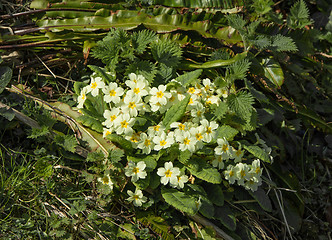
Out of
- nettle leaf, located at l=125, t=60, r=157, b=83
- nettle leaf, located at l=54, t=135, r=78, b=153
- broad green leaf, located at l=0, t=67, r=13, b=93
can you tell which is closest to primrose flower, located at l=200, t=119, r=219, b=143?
nettle leaf, located at l=125, t=60, r=157, b=83

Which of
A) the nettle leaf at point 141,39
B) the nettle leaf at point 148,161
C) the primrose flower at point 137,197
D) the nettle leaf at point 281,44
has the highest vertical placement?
the nettle leaf at point 141,39

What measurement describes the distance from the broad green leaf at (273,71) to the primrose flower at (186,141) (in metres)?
1.26

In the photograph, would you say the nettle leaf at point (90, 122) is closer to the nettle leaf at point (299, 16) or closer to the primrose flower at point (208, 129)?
the primrose flower at point (208, 129)

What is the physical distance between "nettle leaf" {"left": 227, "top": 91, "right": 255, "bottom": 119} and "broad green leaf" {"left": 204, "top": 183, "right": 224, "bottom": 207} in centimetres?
58

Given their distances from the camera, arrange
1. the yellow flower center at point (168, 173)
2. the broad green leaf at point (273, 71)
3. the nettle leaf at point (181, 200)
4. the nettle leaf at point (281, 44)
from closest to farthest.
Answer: the nettle leaf at point (181, 200)
the yellow flower center at point (168, 173)
the nettle leaf at point (281, 44)
the broad green leaf at point (273, 71)

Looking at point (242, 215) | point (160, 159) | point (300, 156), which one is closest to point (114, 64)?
point (160, 159)

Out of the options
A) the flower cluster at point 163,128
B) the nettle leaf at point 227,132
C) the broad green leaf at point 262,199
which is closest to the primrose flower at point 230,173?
the flower cluster at point 163,128

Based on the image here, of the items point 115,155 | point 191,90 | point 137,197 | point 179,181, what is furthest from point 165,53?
point 137,197

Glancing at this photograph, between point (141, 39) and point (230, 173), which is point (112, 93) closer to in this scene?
point (141, 39)

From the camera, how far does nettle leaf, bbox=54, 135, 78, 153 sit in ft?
8.95

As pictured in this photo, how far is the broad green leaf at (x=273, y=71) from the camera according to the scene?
3.36 m

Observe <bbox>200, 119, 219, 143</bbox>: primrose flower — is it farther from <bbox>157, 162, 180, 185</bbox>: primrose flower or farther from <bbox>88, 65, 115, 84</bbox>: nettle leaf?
<bbox>88, 65, 115, 84</bbox>: nettle leaf

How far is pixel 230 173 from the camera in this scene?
271 cm

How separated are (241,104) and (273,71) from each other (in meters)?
0.82
